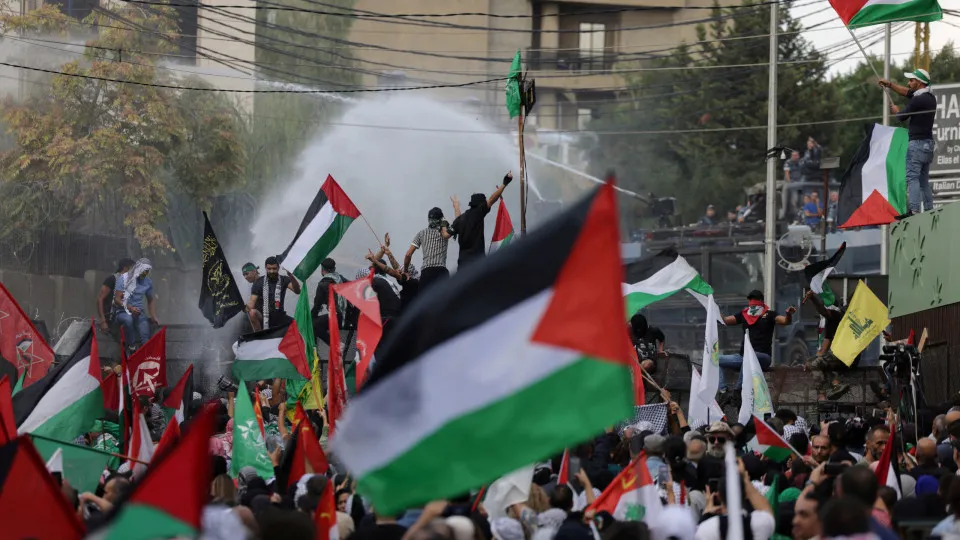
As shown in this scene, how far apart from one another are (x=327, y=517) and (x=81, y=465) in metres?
2.62

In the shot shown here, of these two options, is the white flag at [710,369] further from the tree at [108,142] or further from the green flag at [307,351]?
the tree at [108,142]

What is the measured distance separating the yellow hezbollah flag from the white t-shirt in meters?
8.86

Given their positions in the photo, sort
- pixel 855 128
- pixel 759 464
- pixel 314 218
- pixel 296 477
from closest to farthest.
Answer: pixel 759 464 < pixel 296 477 < pixel 314 218 < pixel 855 128

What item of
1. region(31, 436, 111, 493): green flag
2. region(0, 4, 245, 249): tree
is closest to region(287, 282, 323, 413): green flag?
region(31, 436, 111, 493): green flag

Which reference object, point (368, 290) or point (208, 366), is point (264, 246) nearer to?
point (208, 366)

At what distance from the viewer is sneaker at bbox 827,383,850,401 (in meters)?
18.1

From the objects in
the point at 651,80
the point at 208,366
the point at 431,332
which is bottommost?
the point at 208,366

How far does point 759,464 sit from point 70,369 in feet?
16.8

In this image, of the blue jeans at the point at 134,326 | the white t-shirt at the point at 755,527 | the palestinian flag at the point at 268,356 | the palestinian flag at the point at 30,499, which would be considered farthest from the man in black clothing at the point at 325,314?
the palestinian flag at the point at 30,499

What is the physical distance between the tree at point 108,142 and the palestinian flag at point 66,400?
23519 mm

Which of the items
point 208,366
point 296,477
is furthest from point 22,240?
point 296,477

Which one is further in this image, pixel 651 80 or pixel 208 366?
pixel 651 80

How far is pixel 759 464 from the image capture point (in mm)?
10711

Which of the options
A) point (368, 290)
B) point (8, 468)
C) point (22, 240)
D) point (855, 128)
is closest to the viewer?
point (8, 468)
